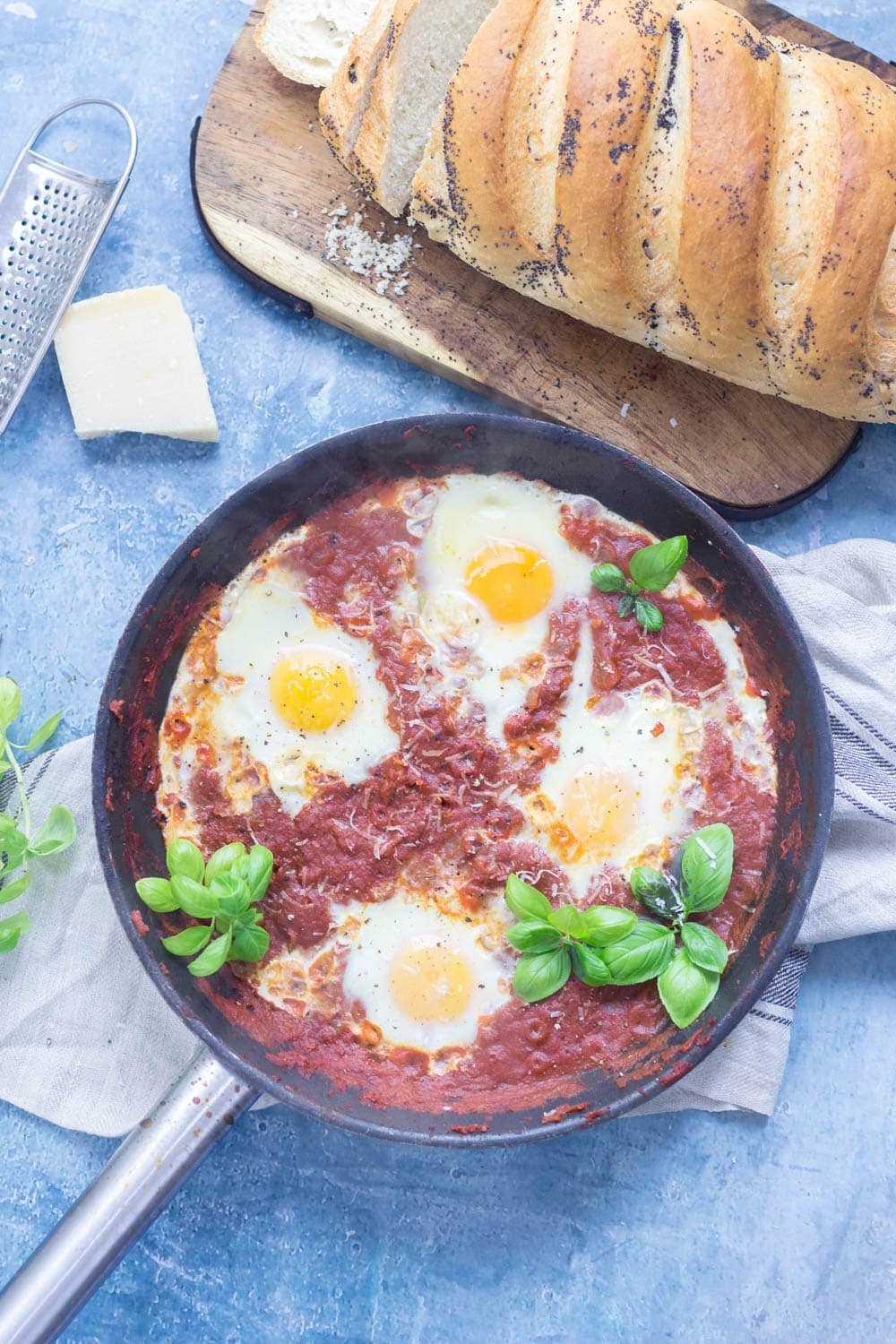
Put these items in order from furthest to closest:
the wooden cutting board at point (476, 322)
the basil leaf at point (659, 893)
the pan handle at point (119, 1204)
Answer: the wooden cutting board at point (476, 322) < the basil leaf at point (659, 893) < the pan handle at point (119, 1204)

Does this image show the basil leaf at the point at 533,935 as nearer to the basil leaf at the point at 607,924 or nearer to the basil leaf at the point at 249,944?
the basil leaf at the point at 607,924

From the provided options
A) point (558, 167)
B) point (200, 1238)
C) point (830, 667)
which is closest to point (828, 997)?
point (830, 667)

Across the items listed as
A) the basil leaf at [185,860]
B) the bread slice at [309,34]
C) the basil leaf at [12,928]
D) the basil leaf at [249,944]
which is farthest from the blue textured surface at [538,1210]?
the bread slice at [309,34]

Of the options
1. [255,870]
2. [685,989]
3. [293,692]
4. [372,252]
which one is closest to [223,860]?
[255,870]

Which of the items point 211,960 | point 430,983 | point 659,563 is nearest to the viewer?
point 211,960

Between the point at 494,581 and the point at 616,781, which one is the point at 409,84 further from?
the point at 616,781

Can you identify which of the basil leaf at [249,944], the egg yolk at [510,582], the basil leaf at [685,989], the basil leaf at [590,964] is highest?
the egg yolk at [510,582]
